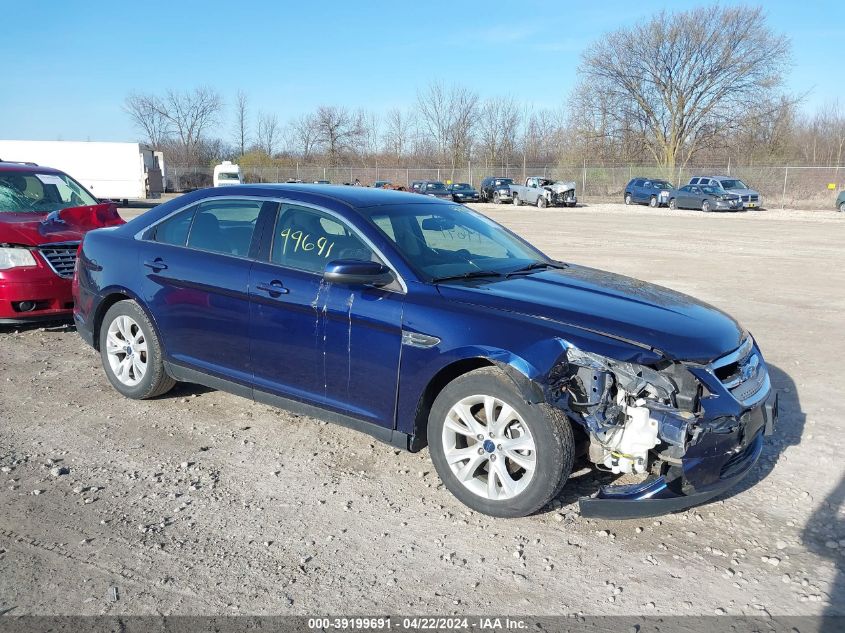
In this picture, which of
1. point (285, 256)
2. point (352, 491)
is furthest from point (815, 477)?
point (285, 256)

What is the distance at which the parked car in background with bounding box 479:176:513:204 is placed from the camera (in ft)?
141

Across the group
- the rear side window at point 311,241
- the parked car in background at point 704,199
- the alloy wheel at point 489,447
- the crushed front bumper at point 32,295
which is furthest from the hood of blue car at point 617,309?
the parked car in background at point 704,199

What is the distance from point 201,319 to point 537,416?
8.15 ft

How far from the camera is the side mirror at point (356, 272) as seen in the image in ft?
12.8

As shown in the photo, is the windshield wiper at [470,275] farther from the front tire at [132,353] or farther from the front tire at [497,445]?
the front tire at [132,353]

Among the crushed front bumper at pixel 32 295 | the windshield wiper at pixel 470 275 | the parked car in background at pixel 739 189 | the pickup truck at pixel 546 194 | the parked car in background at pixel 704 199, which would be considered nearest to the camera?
the windshield wiper at pixel 470 275

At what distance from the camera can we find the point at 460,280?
4.10m

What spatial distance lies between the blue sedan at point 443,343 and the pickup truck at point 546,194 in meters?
36.1

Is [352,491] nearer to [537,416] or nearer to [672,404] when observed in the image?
[537,416]

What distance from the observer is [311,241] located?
175 inches

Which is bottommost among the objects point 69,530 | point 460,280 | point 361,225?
point 69,530

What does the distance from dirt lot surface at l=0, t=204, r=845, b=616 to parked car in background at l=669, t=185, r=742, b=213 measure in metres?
32.9

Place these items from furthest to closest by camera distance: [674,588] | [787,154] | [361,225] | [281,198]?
1. [787,154]
2. [281,198]
3. [361,225]
4. [674,588]

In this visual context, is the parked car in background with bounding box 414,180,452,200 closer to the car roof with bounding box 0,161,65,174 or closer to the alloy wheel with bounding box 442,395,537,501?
the car roof with bounding box 0,161,65,174
